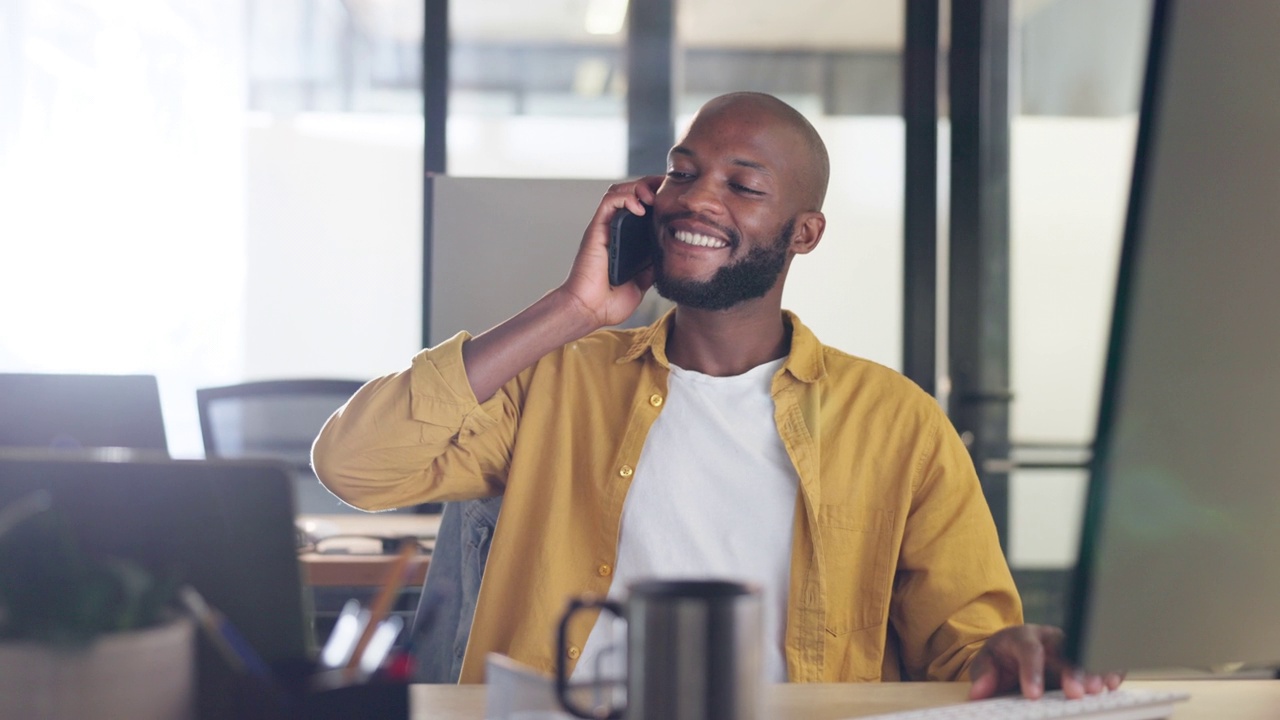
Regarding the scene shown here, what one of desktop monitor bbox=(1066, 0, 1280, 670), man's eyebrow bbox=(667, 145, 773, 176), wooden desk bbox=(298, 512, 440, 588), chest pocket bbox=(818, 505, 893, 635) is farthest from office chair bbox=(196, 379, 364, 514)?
desktop monitor bbox=(1066, 0, 1280, 670)

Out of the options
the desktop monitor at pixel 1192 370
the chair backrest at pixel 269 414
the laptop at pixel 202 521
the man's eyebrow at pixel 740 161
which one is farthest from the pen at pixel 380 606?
the chair backrest at pixel 269 414

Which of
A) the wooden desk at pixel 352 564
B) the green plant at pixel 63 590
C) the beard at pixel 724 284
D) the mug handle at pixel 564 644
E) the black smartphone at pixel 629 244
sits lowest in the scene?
the wooden desk at pixel 352 564

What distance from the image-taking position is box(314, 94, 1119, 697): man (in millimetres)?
1481

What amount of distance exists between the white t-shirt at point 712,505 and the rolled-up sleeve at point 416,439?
23 centimetres

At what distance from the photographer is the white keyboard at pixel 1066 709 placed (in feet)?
3.06

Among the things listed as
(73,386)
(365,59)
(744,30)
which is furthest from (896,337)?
(73,386)

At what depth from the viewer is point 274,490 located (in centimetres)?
72

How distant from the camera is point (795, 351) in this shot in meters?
1.71

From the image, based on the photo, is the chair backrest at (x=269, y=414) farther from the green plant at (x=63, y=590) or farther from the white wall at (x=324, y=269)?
the green plant at (x=63, y=590)

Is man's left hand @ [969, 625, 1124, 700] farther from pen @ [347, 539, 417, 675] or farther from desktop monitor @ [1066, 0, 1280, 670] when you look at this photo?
pen @ [347, 539, 417, 675]

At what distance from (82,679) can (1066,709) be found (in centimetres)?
A: 73

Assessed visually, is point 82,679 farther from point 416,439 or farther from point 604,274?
point 604,274

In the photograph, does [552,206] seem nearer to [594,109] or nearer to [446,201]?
[446,201]

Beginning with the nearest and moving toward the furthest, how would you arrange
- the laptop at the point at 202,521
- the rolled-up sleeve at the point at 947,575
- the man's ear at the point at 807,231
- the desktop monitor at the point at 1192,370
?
1. the desktop monitor at the point at 1192,370
2. the laptop at the point at 202,521
3. the rolled-up sleeve at the point at 947,575
4. the man's ear at the point at 807,231
